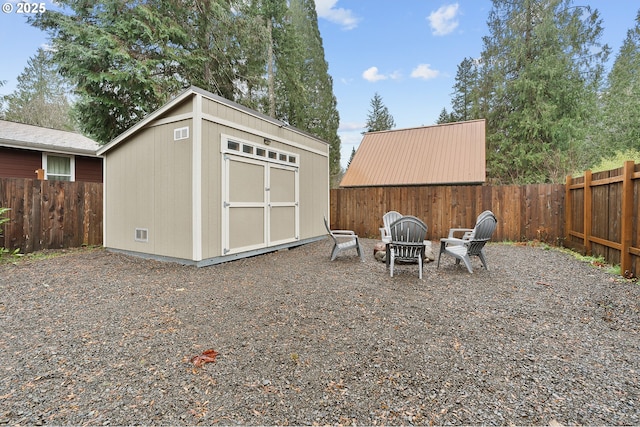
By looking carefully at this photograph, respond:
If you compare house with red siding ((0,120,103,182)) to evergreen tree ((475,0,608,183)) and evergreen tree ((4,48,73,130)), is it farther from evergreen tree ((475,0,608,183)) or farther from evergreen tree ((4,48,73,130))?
evergreen tree ((475,0,608,183))

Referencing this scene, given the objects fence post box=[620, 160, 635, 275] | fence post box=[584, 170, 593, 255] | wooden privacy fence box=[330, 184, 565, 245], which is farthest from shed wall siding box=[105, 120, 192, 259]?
fence post box=[584, 170, 593, 255]

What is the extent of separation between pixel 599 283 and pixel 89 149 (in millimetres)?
12414

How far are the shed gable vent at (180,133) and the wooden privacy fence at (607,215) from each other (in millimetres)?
6302

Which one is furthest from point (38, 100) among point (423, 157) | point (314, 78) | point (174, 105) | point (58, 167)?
point (423, 157)

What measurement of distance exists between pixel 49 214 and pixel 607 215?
10137 millimetres

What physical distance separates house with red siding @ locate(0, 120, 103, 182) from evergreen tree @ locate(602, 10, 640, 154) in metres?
17.8

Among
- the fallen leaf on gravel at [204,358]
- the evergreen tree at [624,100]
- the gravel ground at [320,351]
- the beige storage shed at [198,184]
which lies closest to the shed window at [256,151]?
the beige storage shed at [198,184]

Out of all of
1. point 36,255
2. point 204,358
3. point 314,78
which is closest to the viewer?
point 204,358

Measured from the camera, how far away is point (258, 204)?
563 centimetres

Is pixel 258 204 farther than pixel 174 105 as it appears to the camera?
Yes

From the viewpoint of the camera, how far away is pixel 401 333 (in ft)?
7.75

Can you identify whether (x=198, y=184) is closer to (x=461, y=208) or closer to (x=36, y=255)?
(x=36, y=255)

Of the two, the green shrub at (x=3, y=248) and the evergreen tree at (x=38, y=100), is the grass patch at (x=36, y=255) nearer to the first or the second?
the green shrub at (x=3, y=248)

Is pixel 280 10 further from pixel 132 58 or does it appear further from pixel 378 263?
pixel 378 263
